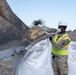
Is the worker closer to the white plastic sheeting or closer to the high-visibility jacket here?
the high-visibility jacket

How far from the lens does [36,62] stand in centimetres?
600

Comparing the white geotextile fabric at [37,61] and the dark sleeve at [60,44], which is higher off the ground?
the dark sleeve at [60,44]

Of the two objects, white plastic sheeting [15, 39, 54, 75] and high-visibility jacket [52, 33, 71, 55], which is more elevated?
high-visibility jacket [52, 33, 71, 55]

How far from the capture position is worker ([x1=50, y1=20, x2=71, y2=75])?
5994 millimetres

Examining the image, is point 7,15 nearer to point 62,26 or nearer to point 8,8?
point 8,8

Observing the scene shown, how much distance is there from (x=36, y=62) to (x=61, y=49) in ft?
1.74

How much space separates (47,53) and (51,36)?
13.2 inches

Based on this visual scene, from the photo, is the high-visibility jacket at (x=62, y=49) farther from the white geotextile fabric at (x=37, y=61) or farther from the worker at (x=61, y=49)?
the white geotextile fabric at (x=37, y=61)

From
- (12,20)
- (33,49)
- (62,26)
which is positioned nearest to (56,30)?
(62,26)

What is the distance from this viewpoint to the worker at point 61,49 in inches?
236

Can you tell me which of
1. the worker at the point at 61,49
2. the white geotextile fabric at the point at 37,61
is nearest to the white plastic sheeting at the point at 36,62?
the white geotextile fabric at the point at 37,61

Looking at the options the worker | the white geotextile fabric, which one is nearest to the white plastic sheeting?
the white geotextile fabric

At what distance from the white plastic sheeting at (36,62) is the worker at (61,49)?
144 millimetres

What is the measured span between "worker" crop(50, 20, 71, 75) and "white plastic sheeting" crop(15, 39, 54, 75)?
0.14m
